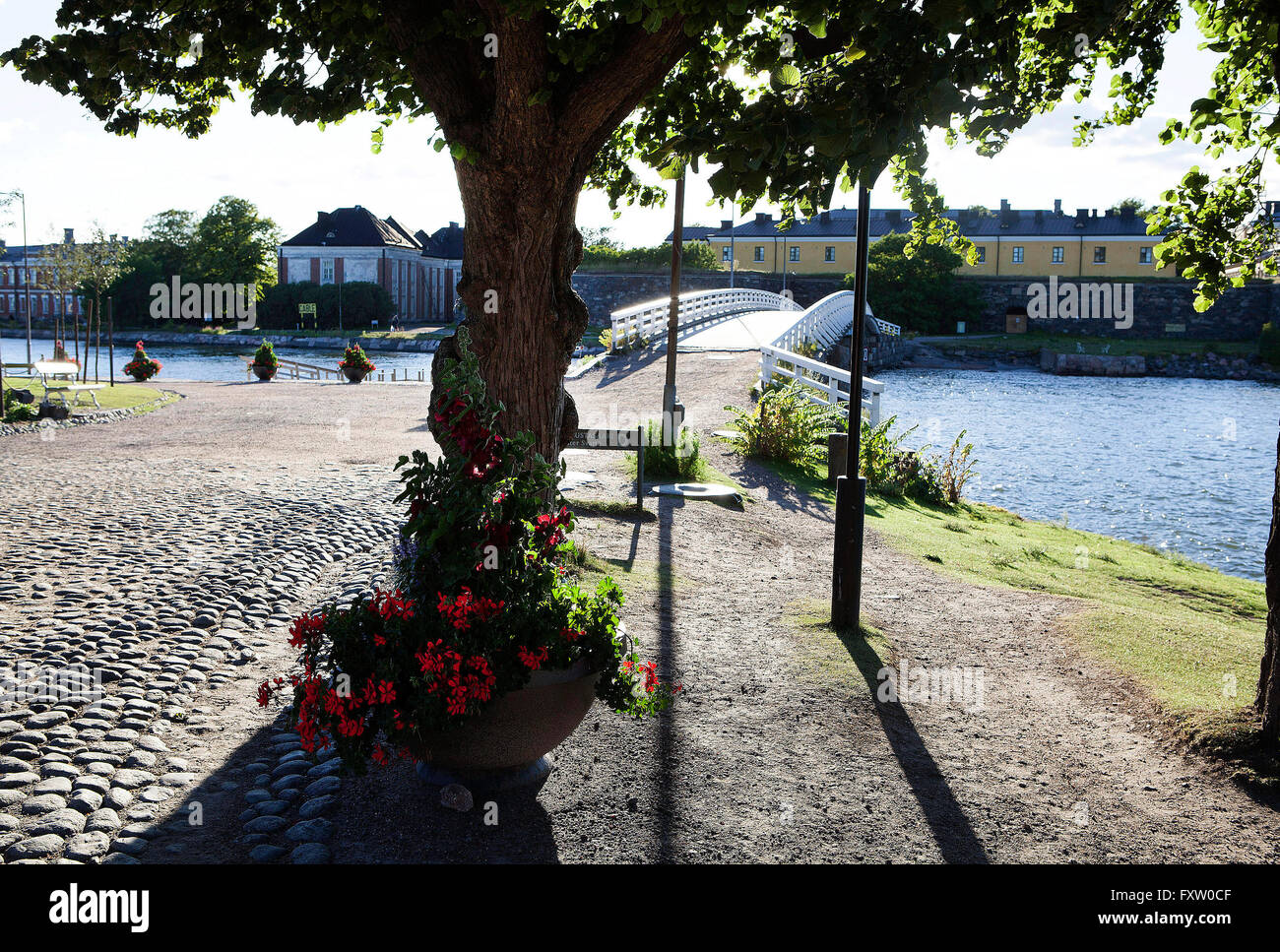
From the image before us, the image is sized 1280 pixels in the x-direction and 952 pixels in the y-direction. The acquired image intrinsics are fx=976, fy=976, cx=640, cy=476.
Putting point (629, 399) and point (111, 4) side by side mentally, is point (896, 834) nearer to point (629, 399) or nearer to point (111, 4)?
point (111, 4)

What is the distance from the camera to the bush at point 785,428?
49.9ft

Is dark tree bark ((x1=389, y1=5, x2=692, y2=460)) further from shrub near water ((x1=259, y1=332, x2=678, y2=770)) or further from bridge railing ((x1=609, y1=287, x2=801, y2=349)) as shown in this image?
bridge railing ((x1=609, y1=287, x2=801, y2=349))

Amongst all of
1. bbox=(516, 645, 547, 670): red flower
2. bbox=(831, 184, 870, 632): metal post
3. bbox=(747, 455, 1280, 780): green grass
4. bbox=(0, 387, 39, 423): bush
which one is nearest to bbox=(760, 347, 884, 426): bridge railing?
bbox=(747, 455, 1280, 780): green grass

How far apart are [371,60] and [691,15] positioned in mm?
2972

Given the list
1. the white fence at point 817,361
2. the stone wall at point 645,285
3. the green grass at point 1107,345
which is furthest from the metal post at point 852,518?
the stone wall at point 645,285

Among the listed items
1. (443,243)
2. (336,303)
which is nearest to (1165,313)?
(336,303)

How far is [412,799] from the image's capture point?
13.9ft

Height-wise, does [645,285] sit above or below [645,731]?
above

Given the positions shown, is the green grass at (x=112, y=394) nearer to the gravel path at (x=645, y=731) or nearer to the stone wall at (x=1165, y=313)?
the gravel path at (x=645, y=731)

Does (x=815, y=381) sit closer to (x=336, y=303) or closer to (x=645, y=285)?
(x=645, y=285)

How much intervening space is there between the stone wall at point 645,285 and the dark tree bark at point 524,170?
198ft

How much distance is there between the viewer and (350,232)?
87500mm

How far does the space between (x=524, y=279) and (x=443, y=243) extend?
98246mm

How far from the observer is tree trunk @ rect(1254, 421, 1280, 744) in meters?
5.01
